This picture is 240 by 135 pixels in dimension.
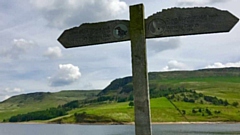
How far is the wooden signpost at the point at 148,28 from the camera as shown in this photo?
13.6 ft

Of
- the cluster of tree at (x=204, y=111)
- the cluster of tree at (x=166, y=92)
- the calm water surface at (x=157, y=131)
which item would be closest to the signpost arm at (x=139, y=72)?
the calm water surface at (x=157, y=131)

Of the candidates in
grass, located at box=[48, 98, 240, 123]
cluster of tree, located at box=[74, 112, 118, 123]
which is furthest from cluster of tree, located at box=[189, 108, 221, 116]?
cluster of tree, located at box=[74, 112, 118, 123]

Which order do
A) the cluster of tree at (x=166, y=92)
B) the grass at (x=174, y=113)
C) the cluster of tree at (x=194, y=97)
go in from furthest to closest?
the cluster of tree at (x=166, y=92) → the cluster of tree at (x=194, y=97) → the grass at (x=174, y=113)

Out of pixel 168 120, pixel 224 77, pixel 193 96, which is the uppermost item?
pixel 224 77

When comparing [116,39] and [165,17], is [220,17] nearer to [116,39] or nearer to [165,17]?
[165,17]

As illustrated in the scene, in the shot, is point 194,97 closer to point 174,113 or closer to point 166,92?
point 166,92

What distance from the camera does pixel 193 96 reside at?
155875 mm

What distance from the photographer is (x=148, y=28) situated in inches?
172

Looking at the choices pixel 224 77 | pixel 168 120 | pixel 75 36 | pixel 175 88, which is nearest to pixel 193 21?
pixel 75 36

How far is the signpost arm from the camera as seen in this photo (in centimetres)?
411

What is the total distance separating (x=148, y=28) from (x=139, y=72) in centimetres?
60

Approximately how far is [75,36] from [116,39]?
66 cm

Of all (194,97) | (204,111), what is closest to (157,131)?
(204,111)

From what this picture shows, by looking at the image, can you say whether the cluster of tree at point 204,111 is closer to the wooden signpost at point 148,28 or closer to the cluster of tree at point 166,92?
the cluster of tree at point 166,92
